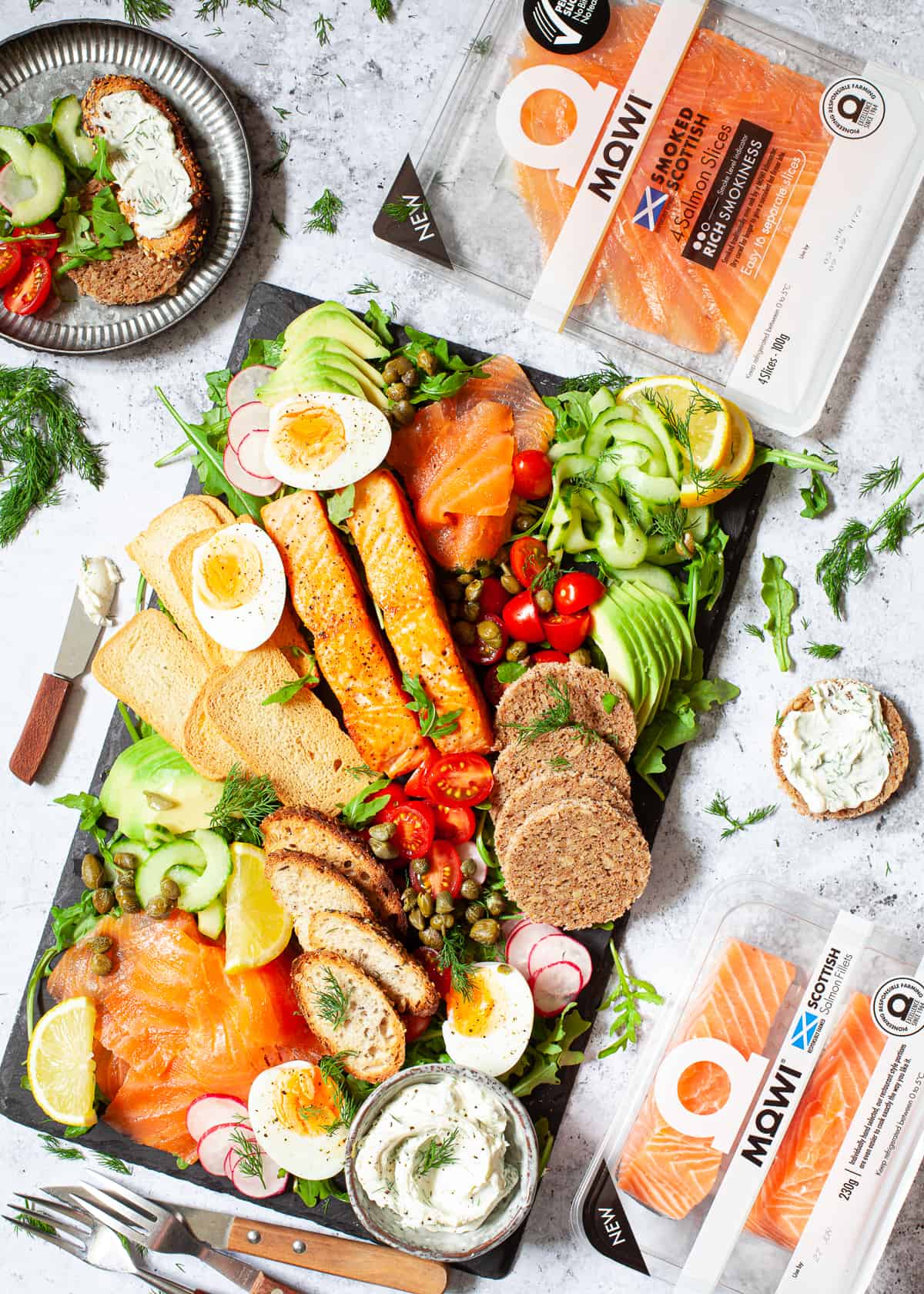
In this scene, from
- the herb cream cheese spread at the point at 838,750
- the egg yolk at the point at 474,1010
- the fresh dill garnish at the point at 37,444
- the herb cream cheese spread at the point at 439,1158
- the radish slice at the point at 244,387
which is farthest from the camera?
the fresh dill garnish at the point at 37,444

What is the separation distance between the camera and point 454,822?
408 centimetres

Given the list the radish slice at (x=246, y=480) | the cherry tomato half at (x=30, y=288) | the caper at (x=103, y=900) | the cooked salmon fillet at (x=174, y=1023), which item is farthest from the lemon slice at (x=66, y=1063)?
the cherry tomato half at (x=30, y=288)

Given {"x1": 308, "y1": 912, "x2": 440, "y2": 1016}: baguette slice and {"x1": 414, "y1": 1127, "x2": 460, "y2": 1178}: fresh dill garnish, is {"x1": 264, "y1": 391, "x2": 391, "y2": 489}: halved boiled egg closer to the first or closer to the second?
{"x1": 308, "y1": 912, "x2": 440, "y2": 1016}: baguette slice

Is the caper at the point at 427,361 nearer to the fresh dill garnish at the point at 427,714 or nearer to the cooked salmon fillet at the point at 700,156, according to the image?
the cooked salmon fillet at the point at 700,156

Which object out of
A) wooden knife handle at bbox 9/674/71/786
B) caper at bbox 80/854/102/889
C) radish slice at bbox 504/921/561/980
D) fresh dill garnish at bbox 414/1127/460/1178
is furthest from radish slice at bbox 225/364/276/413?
fresh dill garnish at bbox 414/1127/460/1178

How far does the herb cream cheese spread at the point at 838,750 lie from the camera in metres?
4.04

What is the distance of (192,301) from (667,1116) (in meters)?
3.62

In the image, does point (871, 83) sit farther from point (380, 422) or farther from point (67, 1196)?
point (67, 1196)

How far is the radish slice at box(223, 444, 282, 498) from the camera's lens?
13.5ft

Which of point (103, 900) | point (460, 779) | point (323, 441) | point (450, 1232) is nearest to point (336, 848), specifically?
point (460, 779)

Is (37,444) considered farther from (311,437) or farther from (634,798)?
(634,798)

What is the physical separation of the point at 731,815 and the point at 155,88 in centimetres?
372

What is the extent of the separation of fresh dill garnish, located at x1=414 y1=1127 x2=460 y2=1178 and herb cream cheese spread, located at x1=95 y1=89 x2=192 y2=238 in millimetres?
3523

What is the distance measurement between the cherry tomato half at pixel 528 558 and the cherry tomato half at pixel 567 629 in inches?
6.8
